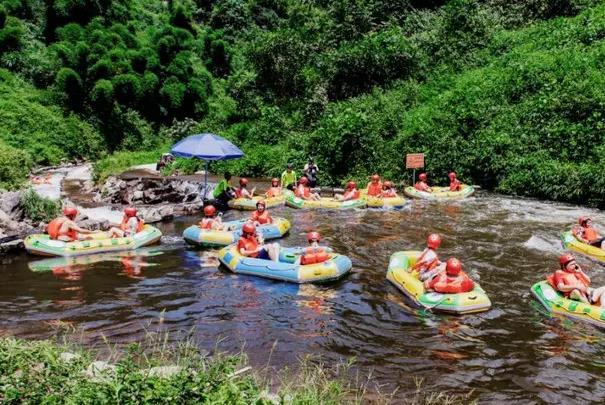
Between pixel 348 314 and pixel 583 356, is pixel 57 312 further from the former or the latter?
pixel 583 356

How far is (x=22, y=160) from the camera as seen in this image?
59.4 ft

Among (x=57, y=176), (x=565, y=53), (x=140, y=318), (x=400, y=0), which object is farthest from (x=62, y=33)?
(x=140, y=318)

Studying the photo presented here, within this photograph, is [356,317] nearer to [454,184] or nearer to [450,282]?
[450,282]

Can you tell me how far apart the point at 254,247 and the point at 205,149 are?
17.1 ft

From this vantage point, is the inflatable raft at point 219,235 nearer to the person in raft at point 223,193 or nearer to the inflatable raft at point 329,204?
the inflatable raft at point 329,204

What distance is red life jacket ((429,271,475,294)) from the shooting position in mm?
8719

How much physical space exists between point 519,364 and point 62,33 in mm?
35869

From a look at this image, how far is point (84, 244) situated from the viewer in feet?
38.2

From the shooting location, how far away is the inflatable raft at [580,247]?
1122 cm

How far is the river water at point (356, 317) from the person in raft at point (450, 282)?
0.47 meters

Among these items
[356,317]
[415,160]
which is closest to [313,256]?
[356,317]

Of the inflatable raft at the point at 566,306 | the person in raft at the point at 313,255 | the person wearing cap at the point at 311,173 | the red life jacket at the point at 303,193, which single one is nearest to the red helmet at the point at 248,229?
the person in raft at the point at 313,255

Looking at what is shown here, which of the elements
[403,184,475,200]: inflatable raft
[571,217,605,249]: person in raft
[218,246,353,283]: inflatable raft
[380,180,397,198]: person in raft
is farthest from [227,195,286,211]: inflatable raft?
[571,217,605,249]: person in raft

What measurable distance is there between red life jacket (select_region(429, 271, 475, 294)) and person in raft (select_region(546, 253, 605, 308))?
53.6 inches
